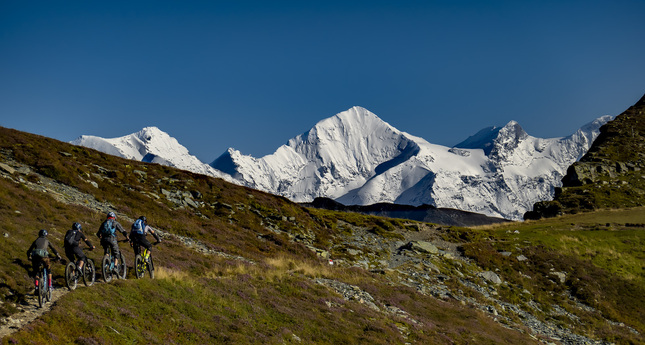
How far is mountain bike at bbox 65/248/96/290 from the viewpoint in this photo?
1786 cm

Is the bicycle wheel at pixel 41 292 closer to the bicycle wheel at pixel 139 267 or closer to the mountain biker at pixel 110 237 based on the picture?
the mountain biker at pixel 110 237

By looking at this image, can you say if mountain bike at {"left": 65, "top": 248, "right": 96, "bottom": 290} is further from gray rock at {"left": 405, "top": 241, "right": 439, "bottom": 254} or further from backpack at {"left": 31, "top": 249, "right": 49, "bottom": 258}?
gray rock at {"left": 405, "top": 241, "right": 439, "bottom": 254}

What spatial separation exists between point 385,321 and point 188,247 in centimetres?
1677

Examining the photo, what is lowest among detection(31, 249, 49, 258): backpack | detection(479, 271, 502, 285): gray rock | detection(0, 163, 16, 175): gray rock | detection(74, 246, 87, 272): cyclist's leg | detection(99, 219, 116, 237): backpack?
detection(479, 271, 502, 285): gray rock

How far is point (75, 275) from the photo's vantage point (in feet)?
60.3

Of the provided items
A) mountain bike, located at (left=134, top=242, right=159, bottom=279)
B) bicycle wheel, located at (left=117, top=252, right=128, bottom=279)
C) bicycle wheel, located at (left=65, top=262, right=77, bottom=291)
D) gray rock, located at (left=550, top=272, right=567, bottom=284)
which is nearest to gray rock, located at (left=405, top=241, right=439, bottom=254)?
gray rock, located at (left=550, top=272, right=567, bottom=284)

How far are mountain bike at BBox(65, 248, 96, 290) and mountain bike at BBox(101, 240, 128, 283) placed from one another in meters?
0.47

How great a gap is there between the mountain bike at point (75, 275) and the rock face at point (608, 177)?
8242cm

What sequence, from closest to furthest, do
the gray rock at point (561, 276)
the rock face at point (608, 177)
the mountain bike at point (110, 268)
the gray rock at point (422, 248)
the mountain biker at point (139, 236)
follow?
the mountain bike at point (110, 268) → the mountain biker at point (139, 236) → the gray rock at point (561, 276) → the gray rock at point (422, 248) → the rock face at point (608, 177)

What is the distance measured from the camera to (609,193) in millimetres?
86688

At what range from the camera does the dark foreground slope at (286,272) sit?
18.0m

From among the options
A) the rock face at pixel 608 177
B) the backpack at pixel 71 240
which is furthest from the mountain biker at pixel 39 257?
the rock face at pixel 608 177

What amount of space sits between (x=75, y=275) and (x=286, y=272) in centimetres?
1505

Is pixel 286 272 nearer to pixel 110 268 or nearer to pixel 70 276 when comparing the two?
pixel 110 268
